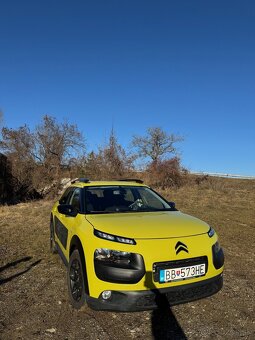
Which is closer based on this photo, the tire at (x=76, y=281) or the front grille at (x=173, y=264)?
the front grille at (x=173, y=264)

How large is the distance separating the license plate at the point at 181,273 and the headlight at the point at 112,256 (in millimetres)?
408

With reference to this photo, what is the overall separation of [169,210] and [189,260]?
1.60 meters

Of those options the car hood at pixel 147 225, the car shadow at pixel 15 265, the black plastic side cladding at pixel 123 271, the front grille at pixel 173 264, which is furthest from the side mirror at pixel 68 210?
the front grille at pixel 173 264

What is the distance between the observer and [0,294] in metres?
5.00

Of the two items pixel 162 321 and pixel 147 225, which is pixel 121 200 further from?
pixel 162 321

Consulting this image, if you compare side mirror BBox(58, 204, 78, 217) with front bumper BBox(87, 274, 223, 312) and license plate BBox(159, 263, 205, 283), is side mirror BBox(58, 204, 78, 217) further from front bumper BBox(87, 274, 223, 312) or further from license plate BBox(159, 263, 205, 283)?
license plate BBox(159, 263, 205, 283)

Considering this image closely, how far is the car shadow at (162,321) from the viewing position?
3.68 meters

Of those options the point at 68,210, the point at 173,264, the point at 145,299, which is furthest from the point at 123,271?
the point at 68,210

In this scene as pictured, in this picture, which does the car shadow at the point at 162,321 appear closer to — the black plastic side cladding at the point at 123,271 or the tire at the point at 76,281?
the black plastic side cladding at the point at 123,271

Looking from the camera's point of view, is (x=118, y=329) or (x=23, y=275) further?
(x=23, y=275)

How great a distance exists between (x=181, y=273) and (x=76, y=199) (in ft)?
8.03

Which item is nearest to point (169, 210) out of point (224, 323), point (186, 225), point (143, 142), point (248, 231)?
point (186, 225)

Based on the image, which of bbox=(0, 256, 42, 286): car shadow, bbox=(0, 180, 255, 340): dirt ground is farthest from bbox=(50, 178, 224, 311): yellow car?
bbox=(0, 256, 42, 286): car shadow

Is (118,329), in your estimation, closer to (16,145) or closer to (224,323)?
(224,323)
